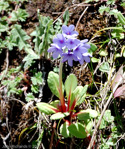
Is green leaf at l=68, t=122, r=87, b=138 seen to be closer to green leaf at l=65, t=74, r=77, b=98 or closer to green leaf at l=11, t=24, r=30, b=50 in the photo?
green leaf at l=65, t=74, r=77, b=98

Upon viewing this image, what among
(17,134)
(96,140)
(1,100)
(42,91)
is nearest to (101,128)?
(96,140)

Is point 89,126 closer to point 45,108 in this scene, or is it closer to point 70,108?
point 70,108

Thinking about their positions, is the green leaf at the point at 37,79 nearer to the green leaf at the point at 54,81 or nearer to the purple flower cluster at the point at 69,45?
the green leaf at the point at 54,81

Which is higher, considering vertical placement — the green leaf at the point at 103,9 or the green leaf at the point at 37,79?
the green leaf at the point at 103,9

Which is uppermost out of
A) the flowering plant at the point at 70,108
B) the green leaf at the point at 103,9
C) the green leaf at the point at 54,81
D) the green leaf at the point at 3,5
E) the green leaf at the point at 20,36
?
the green leaf at the point at 3,5

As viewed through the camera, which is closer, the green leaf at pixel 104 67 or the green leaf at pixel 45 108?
the green leaf at pixel 45 108

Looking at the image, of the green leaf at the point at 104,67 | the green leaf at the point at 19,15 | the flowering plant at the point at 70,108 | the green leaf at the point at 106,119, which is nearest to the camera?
the flowering plant at the point at 70,108

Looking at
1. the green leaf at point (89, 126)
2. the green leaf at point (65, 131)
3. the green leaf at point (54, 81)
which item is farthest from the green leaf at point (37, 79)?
the green leaf at point (89, 126)

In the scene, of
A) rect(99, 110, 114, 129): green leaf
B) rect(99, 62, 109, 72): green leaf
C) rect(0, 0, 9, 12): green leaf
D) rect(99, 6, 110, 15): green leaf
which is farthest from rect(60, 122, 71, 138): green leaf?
rect(0, 0, 9, 12): green leaf
